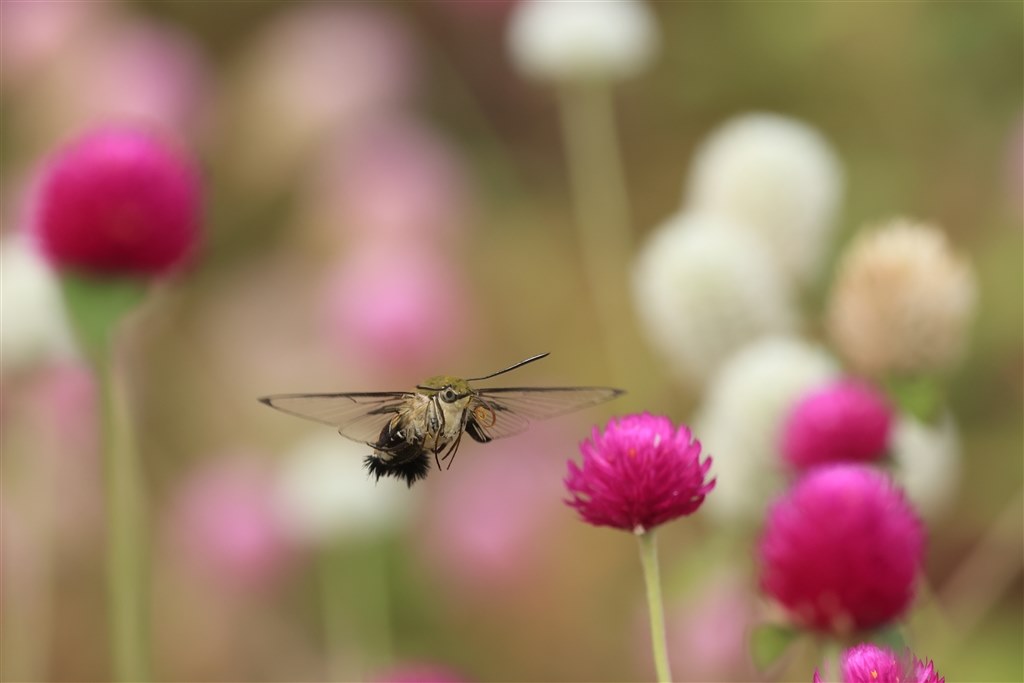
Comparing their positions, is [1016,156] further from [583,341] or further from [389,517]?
[389,517]

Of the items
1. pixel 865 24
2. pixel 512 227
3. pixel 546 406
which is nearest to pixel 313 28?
pixel 512 227

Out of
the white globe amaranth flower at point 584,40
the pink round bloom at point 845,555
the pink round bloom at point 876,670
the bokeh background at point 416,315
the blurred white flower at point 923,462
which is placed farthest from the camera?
the bokeh background at point 416,315

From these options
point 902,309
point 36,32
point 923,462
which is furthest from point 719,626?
point 36,32

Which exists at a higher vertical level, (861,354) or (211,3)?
(211,3)

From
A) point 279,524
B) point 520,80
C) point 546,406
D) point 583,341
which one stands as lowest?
point 546,406

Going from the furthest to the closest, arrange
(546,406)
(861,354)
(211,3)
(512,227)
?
(211,3) → (512,227) → (861,354) → (546,406)

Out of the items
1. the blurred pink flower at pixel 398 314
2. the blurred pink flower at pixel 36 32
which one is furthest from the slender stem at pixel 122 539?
the blurred pink flower at pixel 36 32

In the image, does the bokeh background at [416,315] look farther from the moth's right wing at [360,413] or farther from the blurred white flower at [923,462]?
the moth's right wing at [360,413]

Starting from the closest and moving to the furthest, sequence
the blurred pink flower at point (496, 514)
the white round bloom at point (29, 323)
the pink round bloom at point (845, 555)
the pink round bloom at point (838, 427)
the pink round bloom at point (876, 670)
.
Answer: the pink round bloom at point (876, 670) < the pink round bloom at point (845, 555) < the pink round bloom at point (838, 427) < the white round bloom at point (29, 323) < the blurred pink flower at point (496, 514)
